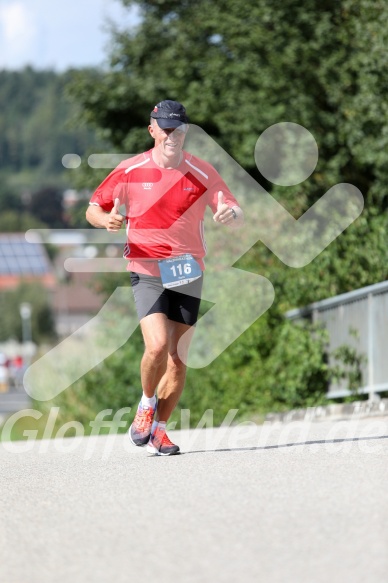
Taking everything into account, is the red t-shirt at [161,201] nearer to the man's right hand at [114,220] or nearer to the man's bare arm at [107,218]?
the man's bare arm at [107,218]

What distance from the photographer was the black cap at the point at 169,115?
802 cm

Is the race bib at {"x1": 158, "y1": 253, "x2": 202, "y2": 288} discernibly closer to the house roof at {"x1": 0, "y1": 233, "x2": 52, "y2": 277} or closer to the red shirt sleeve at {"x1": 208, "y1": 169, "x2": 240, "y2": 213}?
the red shirt sleeve at {"x1": 208, "y1": 169, "x2": 240, "y2": 213}

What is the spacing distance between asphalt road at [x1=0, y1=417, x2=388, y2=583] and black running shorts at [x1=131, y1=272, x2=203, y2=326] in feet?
2.88

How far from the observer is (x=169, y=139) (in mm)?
8031

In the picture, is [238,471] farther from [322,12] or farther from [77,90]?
[77,90]

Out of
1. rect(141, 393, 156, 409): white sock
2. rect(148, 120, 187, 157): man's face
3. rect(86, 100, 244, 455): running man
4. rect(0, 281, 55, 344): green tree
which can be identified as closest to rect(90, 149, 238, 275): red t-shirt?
rect(86, 100, 244, 455): running man

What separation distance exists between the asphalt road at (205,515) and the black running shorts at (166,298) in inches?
34.5

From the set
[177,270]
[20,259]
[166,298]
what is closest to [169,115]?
[177,270]

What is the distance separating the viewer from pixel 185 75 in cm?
2844

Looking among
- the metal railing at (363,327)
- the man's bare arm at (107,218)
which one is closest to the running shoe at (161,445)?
the man's bare arm at (107,218)

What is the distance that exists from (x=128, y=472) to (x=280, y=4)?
1747cm

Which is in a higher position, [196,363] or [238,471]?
[238,471]

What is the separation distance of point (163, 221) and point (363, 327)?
199 inches

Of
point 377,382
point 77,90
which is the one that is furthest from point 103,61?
point 377,382
